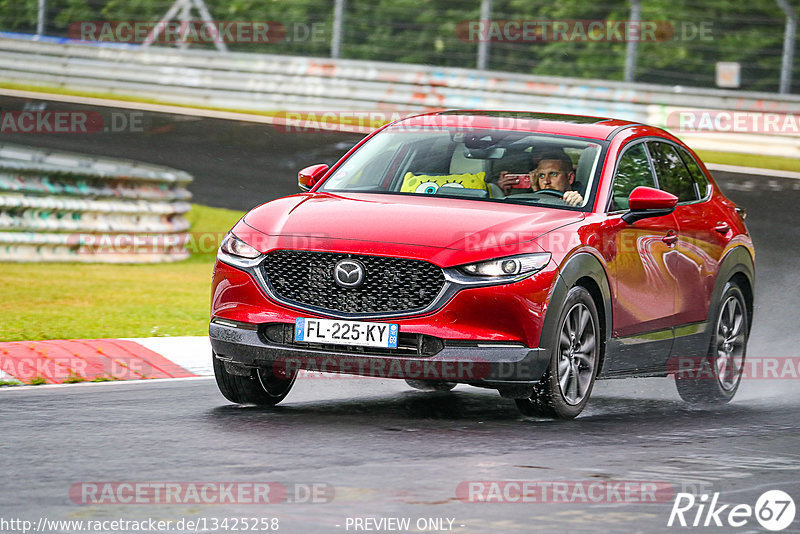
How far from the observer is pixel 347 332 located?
8016 mm

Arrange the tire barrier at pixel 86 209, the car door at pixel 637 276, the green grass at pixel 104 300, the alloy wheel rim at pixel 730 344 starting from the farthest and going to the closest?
the tire barrier at pixel 86 209 < the green grass at pixel 104 300 < the alloy wheel rim at pixel 730 344 < the car door at pixel 637 276

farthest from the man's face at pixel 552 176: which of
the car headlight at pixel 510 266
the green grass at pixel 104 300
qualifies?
the green grass at pixel 104 300

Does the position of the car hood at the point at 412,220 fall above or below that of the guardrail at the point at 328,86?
above

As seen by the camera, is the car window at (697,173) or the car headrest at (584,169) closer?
the car headrest at (584,169)

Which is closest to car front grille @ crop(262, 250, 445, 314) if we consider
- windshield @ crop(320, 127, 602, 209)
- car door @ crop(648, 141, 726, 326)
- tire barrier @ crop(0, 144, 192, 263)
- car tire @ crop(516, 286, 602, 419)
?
car tire @ crop(516, 286, 602, 419)

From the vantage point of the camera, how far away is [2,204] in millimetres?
15781

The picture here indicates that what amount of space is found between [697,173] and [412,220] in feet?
9.96

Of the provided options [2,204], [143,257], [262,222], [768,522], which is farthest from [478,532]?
[143,257]

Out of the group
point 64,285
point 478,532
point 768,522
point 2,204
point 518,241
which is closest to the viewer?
point 478,532

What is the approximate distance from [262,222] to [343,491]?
2.45 meters

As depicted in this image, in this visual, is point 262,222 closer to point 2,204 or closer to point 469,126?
point 469,126

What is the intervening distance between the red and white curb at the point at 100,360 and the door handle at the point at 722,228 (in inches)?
140

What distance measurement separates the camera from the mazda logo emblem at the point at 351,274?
800 cm

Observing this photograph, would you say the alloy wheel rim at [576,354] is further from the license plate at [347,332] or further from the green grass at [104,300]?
the green grass at [104,300]
